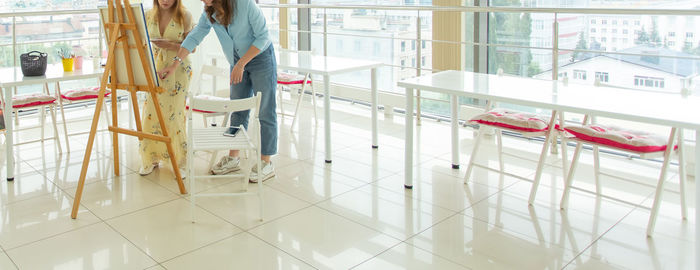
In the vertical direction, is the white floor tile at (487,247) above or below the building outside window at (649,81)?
below

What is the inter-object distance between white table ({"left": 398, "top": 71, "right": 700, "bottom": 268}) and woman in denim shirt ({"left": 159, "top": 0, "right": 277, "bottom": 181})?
2.81 ft

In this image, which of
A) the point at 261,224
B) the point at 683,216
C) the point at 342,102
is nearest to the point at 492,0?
the point at 342,102

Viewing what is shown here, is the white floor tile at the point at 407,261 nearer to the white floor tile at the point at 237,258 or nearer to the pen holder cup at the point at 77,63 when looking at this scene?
the white floor tile at the point at 237,258

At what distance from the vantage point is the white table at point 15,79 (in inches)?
153

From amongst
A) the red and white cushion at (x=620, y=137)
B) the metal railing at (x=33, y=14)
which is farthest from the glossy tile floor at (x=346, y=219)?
the metal railing at (x=33, y=14)

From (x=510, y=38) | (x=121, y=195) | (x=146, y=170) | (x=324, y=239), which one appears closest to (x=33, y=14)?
(x=146, y=170)

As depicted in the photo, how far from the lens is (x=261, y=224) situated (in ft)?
10.8

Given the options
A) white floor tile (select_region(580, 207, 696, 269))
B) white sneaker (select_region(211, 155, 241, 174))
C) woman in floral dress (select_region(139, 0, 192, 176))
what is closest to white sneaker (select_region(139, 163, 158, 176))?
woman in floral dress (select_region(139, 0, 192, 176))

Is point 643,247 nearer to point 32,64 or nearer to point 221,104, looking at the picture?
point 221,104

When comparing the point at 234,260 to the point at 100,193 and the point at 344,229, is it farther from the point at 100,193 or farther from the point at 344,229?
the point at 100,193

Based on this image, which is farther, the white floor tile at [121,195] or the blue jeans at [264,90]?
the blue jeans at [264,90]

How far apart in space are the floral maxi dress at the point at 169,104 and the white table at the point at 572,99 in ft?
4.80

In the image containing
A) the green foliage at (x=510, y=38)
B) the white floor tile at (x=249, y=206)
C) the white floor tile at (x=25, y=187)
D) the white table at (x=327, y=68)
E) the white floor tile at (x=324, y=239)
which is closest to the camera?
the white floor tile at (x=324, y=239)

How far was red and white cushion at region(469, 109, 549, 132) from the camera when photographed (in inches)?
135
